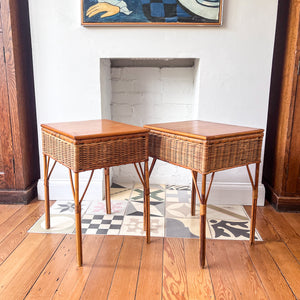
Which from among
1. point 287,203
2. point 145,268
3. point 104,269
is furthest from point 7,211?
point 287,203

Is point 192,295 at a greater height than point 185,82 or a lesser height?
lesser

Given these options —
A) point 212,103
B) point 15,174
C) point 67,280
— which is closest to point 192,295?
point 67,280

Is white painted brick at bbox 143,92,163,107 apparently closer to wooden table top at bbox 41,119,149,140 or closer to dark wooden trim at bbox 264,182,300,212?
wooden table top at bbox 41,119,149,140

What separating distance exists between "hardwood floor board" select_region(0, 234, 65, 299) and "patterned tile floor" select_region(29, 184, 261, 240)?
115mm

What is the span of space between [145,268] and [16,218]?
3.23ft

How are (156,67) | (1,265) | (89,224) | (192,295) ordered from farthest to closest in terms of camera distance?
(156,67)
(89,224)
(1,265)
(192,295)

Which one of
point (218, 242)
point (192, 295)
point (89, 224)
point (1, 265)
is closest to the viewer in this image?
point (192, 295)

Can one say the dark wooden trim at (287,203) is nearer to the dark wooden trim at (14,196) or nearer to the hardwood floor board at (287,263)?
the hardwood floor board at (287,263)

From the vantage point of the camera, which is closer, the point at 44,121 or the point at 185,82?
the point at 44,121

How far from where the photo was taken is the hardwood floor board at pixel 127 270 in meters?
1.28

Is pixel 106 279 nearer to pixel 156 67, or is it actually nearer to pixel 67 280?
pixel 67 280

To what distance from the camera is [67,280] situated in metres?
1.35

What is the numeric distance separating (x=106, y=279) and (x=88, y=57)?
145cm

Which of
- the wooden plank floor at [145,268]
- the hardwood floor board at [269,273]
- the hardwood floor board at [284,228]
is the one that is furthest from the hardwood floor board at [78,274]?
the hardwood floor board at [284,228]
